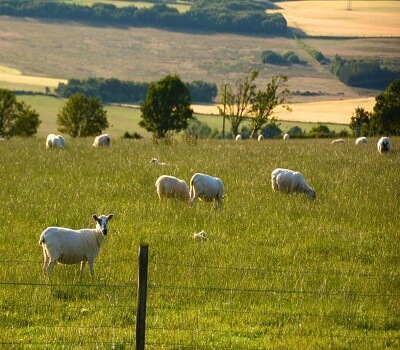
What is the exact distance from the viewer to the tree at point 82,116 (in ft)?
314

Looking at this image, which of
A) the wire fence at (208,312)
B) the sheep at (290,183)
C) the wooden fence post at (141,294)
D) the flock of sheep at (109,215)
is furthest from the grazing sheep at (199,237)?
the wooden fence post at (141,294)

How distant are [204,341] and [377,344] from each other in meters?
2.39

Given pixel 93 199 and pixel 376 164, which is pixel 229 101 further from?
pixel 93 199

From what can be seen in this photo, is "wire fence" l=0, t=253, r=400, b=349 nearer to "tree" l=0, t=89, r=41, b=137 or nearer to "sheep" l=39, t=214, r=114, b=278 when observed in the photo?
"sheep" l=39, t=214, r=114, b=278

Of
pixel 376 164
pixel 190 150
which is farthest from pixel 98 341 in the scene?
pixel 190 150

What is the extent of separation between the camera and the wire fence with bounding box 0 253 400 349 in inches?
445

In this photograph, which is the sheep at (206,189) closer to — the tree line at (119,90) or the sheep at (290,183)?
the sheep at (290,183)

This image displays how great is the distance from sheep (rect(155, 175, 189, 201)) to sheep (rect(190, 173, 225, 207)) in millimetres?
217

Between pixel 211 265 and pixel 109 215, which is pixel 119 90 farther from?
pixel 109 215

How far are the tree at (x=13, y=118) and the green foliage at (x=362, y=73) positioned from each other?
74.4 m

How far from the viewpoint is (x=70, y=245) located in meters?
14.1

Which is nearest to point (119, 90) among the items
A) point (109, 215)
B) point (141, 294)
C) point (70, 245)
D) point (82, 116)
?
point (82, 116)

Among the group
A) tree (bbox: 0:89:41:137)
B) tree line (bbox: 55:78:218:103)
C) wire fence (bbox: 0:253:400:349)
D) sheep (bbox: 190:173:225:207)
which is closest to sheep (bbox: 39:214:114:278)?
wire fence (bbox: 0:253:400:349)

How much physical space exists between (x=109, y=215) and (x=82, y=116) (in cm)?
8410
